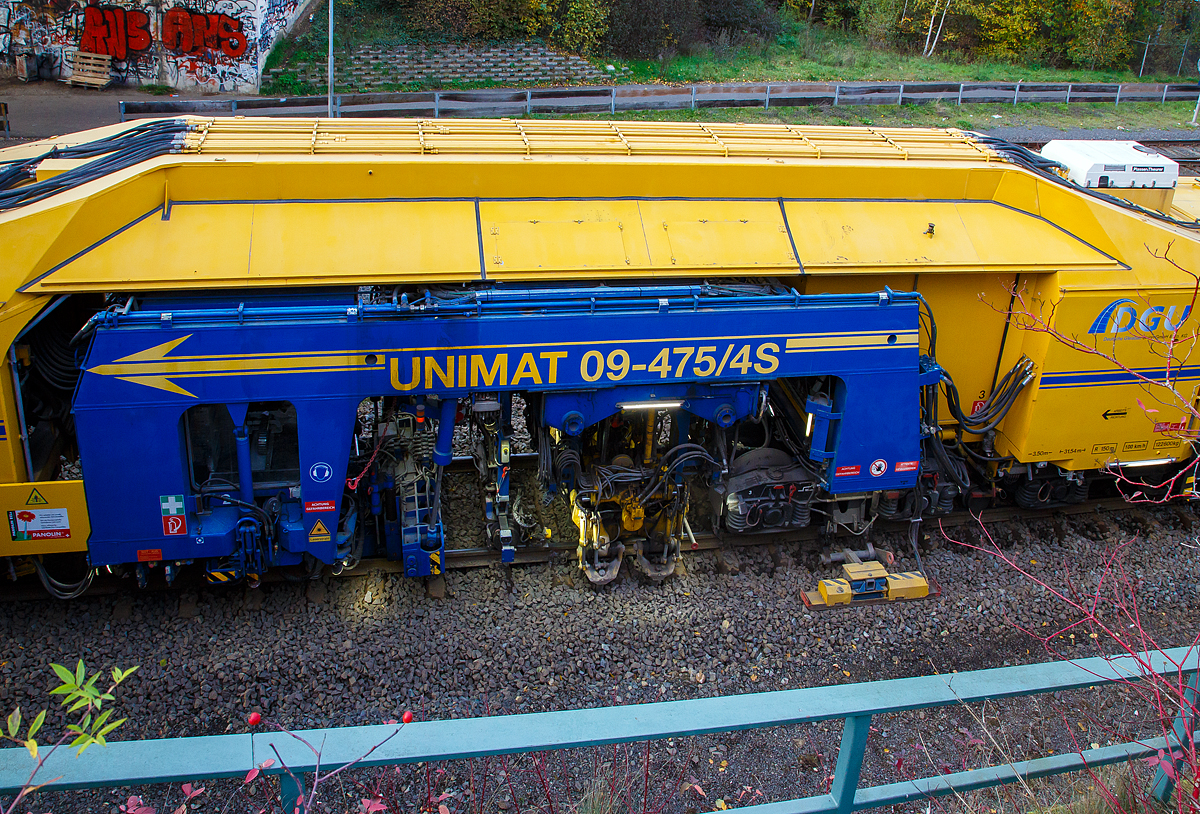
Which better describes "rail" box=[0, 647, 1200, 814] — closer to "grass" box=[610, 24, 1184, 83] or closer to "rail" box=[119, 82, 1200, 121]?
"rail" box=[119, 82, 1200, 121]

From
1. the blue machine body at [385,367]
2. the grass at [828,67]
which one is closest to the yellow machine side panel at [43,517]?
the blue machine body at [385,367]

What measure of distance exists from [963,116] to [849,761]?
21.9m

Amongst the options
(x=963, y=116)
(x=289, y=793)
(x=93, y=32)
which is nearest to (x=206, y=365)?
(x=289, y=793)

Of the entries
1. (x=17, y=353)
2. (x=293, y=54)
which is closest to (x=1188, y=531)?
(x=17, y=353)

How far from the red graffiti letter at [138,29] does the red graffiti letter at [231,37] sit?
1.71 m

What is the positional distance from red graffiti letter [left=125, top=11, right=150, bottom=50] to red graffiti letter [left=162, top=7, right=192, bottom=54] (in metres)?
0.37

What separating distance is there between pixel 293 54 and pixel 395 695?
71.0 feet

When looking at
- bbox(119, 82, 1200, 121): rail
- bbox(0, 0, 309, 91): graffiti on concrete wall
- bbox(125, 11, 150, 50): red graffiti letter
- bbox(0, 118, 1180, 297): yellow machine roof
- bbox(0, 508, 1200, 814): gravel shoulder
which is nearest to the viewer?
bbox(0, 508, 1200, 814): gravel shoulder

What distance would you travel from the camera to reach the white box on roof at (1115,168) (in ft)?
25.2

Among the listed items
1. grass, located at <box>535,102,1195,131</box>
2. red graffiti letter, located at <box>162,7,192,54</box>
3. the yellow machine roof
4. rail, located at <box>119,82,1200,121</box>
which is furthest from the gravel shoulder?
red graffiti letter, located at <box>162,7,192,54</box>

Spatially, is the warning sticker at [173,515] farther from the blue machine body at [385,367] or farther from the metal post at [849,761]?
the metal post at [849,761]

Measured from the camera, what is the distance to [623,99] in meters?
19.7

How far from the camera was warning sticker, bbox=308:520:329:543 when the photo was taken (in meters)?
6.06

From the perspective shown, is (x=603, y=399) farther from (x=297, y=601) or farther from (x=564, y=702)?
(x=297, y=601)
